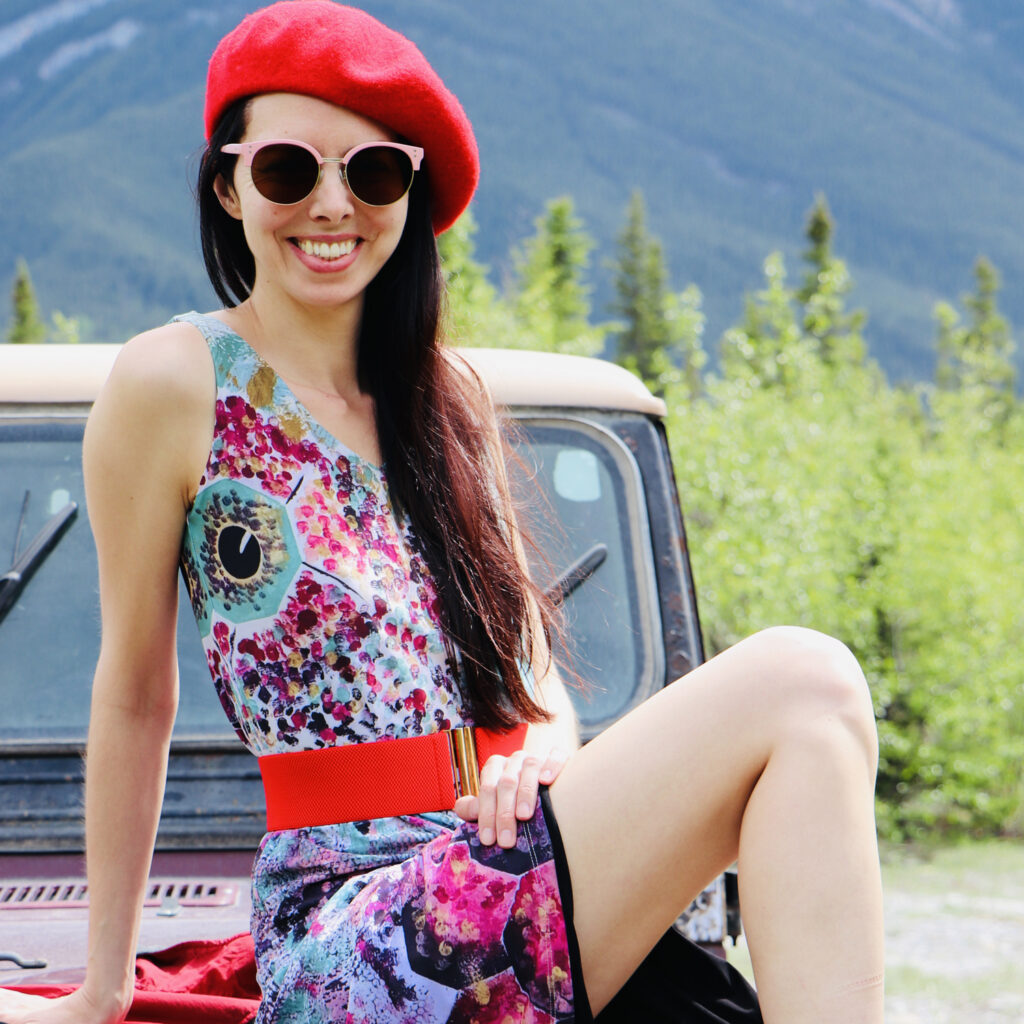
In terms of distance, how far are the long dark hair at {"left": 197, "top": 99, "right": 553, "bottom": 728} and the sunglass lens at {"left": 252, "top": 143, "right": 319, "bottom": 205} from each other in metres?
0.09

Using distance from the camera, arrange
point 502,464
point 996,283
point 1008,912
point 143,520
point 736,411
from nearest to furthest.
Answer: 1. point 143,520
2. point 502,464
3. point 1008,912
4. point 736,411
5. point 996,283

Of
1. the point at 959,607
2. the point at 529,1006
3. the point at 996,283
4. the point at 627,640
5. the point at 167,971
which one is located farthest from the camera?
the point at 996,283

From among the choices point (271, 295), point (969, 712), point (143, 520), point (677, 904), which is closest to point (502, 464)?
point (271, 295)

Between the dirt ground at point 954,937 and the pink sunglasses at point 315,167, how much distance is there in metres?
3.48

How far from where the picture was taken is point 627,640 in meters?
2.53

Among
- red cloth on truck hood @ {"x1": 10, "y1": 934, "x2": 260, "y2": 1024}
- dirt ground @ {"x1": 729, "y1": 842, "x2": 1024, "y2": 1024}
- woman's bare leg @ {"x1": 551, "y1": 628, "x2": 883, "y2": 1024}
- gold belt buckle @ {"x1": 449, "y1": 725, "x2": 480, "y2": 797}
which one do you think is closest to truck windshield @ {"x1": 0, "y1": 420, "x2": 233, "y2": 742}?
red cloth on truck hood @ {"x1": 10, "y1": 934, "x2": 260, "y2": 1024}

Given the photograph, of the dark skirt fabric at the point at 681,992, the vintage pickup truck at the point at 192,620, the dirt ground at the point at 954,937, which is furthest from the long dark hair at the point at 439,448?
the dirt ground at the point at 954,937

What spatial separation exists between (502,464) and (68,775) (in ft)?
3.10

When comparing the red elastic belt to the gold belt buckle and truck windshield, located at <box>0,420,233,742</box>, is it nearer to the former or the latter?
the gold belt buckle

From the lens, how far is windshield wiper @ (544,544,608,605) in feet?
8.19

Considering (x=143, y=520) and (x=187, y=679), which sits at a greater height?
(x=143, y=520)

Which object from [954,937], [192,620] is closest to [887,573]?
[954,937]

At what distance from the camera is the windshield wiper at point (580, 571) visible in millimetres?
2496

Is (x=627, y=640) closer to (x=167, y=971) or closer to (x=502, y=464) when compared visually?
(x=502, y=464)
